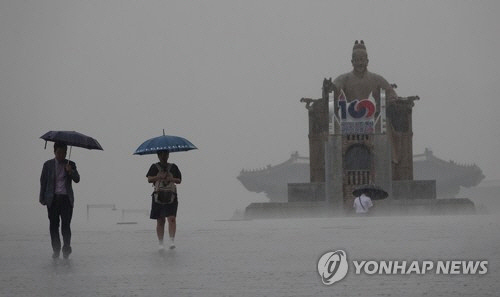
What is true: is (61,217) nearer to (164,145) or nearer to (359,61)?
(164,145)

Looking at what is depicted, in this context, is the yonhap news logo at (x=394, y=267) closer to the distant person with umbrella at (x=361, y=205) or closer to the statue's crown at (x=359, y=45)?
the distant person with umbrella at (x=361, y=205)

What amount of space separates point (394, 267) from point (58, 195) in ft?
17.1

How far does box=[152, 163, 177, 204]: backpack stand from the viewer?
14.1 m

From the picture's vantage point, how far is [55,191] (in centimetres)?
1287

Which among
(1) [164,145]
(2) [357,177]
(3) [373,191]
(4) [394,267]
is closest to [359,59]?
(2) [357,177]

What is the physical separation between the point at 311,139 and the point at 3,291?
45923mm

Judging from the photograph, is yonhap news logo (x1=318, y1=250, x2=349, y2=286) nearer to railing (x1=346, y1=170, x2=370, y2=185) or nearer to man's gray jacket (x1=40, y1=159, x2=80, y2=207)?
man's gray jacket (x1=40, y1=159, x2=80, y2=207)

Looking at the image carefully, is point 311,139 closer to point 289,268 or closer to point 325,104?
point 325,104

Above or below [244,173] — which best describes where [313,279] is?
below

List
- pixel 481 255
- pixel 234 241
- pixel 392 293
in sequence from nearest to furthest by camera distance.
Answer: pixel 392 293, pixel 481 255, pixel 234 241

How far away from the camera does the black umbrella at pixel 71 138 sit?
13016mm

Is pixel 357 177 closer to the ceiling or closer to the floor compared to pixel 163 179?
Answer: closer to the ceiling

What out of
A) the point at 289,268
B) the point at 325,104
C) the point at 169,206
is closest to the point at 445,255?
the point at 289,268

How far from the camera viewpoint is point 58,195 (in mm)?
12859
